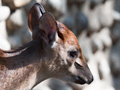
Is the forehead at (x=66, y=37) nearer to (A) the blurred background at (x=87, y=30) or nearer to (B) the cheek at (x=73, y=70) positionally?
(B) the cheek at (x=73, y=70)

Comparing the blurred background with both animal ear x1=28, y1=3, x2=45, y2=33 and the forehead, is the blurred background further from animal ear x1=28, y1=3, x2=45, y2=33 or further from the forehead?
the forehead

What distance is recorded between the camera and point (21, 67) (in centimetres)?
111

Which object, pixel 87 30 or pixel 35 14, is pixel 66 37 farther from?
pixel 87 30

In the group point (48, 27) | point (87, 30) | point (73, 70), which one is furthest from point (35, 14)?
point (87, 30)

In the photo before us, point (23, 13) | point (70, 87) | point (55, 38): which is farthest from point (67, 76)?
point (70, 87)

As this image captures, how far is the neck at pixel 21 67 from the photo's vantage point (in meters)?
1.10

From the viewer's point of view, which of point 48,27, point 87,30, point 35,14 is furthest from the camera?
point 87,30

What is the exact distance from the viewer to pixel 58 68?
1.15 m

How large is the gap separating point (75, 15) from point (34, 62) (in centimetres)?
72

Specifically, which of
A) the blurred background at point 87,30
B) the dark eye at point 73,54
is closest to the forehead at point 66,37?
the dark eye at point 73,54

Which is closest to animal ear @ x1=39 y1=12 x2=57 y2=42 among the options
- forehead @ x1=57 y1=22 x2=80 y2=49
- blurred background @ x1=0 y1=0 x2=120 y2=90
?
forehead @ x1=57 y1=22 x2=80 y2=49

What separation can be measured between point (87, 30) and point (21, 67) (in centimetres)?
84

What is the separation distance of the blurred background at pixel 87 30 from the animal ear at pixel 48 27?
0.31m

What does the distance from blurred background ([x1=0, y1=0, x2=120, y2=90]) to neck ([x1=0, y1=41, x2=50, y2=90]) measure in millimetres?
260
